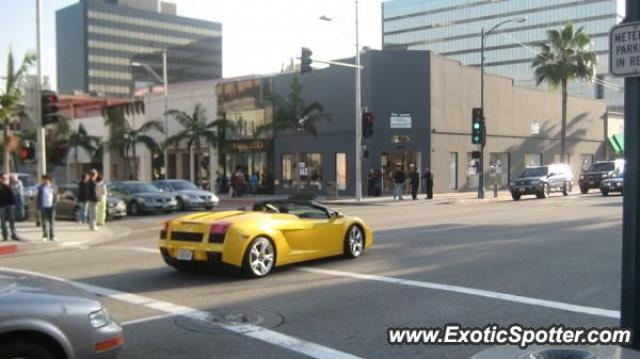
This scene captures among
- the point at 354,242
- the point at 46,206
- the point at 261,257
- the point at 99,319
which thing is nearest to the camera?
the point at 99,319

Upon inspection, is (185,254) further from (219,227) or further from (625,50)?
(625,50)

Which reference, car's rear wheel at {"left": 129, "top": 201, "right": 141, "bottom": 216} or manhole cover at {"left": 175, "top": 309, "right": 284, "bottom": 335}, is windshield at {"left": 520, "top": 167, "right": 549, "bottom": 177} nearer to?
car's rear wheel at {"left": 129, "top": 201, "right": 141, "bottom": 216}

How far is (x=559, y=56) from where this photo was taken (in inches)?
1737

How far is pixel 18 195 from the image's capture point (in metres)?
19.9

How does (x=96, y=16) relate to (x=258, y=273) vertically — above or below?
above

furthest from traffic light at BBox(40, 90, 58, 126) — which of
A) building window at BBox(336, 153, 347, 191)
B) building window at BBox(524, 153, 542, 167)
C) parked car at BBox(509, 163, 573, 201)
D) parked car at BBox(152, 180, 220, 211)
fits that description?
building window at BBox(524, 153, 542, 167)

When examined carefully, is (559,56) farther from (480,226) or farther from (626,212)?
(626,212)

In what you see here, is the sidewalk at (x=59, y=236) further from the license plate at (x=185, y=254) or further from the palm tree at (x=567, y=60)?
the palm tree at (x=567, y=60)

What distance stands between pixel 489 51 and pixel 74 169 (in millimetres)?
70323

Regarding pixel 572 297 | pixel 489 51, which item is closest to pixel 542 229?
pixel 572 297

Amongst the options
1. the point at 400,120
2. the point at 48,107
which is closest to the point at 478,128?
the point at 400,120

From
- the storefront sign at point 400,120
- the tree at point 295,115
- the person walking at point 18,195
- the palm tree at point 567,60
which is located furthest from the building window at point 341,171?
the person walking at point 18,195

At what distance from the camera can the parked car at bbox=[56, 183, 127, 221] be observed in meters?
24.4

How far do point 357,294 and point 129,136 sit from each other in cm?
4225
